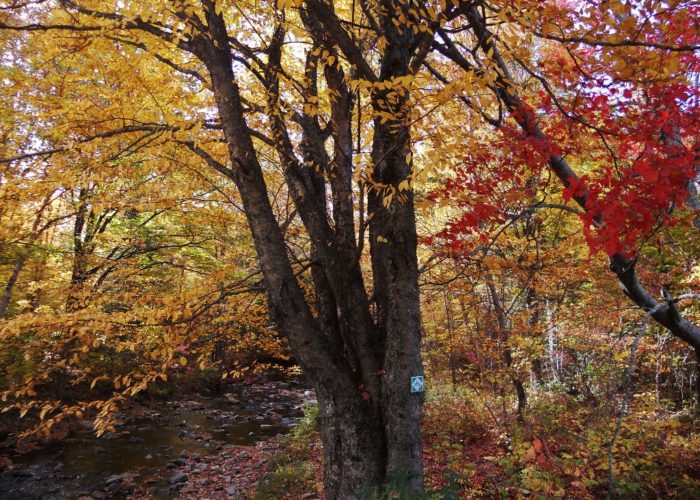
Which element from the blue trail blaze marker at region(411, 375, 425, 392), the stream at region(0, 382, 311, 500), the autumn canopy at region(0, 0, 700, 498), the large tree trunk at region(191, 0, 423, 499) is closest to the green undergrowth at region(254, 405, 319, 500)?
the stream at region(0, 382, 311, 500)

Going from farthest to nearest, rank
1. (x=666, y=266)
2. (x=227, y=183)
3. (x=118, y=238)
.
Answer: (x=118, y=238), (x=227, y=183), (x=666, y=266)

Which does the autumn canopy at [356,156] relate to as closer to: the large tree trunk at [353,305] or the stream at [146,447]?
the large tree trunk at [353,305]

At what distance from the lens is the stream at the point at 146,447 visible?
7.50 metres

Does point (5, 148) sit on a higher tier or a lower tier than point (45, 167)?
higher

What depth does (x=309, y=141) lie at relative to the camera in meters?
4.06

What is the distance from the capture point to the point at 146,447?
973 cm

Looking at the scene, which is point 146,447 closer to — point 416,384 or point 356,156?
point 416,384

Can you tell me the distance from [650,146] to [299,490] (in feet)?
21.9

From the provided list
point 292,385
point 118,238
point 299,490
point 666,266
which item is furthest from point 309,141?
point 292,385

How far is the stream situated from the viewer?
24.6 feet

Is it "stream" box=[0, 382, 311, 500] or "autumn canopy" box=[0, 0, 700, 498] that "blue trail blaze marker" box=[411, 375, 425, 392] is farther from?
"stream" box=[0, 382, 311, 500]

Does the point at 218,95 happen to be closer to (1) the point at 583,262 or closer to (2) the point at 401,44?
(2) the point at 401,44

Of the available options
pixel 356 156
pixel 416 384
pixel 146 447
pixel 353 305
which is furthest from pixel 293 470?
pixel 356 156

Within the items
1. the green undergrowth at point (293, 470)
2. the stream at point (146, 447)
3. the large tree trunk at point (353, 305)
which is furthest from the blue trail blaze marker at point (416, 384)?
the stream at point (146, 447)
